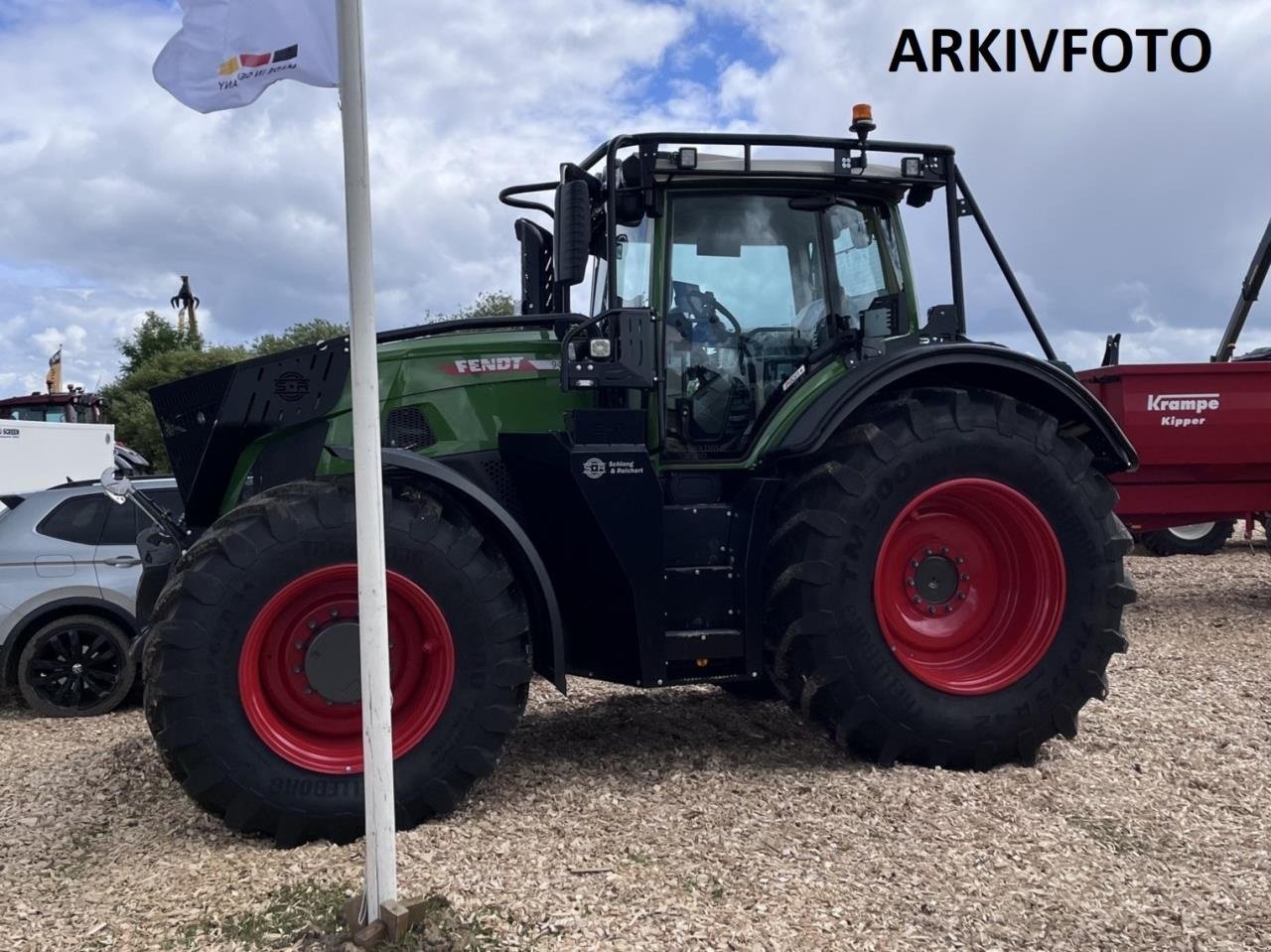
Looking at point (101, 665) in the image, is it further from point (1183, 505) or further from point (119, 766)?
point (1183, 505)

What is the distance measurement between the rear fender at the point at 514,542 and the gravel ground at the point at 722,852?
621mm

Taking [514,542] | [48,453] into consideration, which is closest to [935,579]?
[514,542]

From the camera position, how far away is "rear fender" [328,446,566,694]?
178 inches

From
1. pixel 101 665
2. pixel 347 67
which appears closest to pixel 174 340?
pixel 101 665

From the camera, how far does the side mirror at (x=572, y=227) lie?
488 cm

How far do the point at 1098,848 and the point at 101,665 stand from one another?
6183 millimetres

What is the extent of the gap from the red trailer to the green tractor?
4435 millimetres

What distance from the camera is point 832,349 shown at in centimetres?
546

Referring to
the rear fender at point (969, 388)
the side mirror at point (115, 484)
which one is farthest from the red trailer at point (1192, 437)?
the side mirror at point (115, 484)

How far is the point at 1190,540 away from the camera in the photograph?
1375 cm

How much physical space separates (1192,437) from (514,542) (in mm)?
7123

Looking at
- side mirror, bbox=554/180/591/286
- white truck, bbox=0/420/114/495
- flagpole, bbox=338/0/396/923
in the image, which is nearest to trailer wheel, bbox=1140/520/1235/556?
side mirror, bbox=554/180/591/286

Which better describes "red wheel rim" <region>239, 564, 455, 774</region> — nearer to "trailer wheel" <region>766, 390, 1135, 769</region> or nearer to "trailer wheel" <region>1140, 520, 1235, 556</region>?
"trailer wheel" <region>766, 390, 1135, 769</region>

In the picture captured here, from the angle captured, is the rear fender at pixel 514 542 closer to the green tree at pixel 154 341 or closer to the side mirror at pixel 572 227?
the side mirror at pixel 572 227
